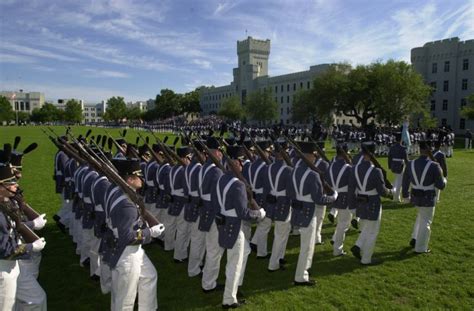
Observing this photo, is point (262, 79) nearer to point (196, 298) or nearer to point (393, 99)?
point (393, 99)

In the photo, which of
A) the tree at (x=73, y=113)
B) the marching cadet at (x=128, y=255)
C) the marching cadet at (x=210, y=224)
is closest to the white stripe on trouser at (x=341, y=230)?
the marching cadet at (x=210, y=224)

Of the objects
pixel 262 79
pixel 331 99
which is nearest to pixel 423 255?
pixel 331 99

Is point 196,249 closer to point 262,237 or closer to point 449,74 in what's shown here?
point 262,237

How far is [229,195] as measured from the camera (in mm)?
5660

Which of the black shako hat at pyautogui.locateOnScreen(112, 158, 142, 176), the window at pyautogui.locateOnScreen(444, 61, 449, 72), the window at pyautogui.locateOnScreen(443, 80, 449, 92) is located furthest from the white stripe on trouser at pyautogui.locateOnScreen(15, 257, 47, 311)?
the window at pyautogui.locateOnScreen(444, 61, 449, 72)

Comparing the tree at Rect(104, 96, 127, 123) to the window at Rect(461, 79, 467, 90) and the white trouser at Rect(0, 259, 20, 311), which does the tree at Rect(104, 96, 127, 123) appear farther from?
the white trouser at Rect(0, 259, 20, 311)

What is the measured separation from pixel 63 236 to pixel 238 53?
107 metres

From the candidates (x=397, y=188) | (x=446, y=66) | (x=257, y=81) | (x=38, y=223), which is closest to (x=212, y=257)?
(x=38, y=223)

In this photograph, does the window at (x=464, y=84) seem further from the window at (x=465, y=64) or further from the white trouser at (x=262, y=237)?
the white trouser at (x=262, y=237)

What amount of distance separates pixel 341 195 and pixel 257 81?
307ft

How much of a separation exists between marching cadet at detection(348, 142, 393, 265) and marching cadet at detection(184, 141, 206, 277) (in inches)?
121

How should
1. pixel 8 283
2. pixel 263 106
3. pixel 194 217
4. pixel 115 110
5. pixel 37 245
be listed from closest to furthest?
pixel 8 283 < pixel 37 245 < pixel 194 217 < pixel 263 106 < pixel 115 110

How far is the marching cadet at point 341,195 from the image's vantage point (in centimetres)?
805

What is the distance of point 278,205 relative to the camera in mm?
7070
